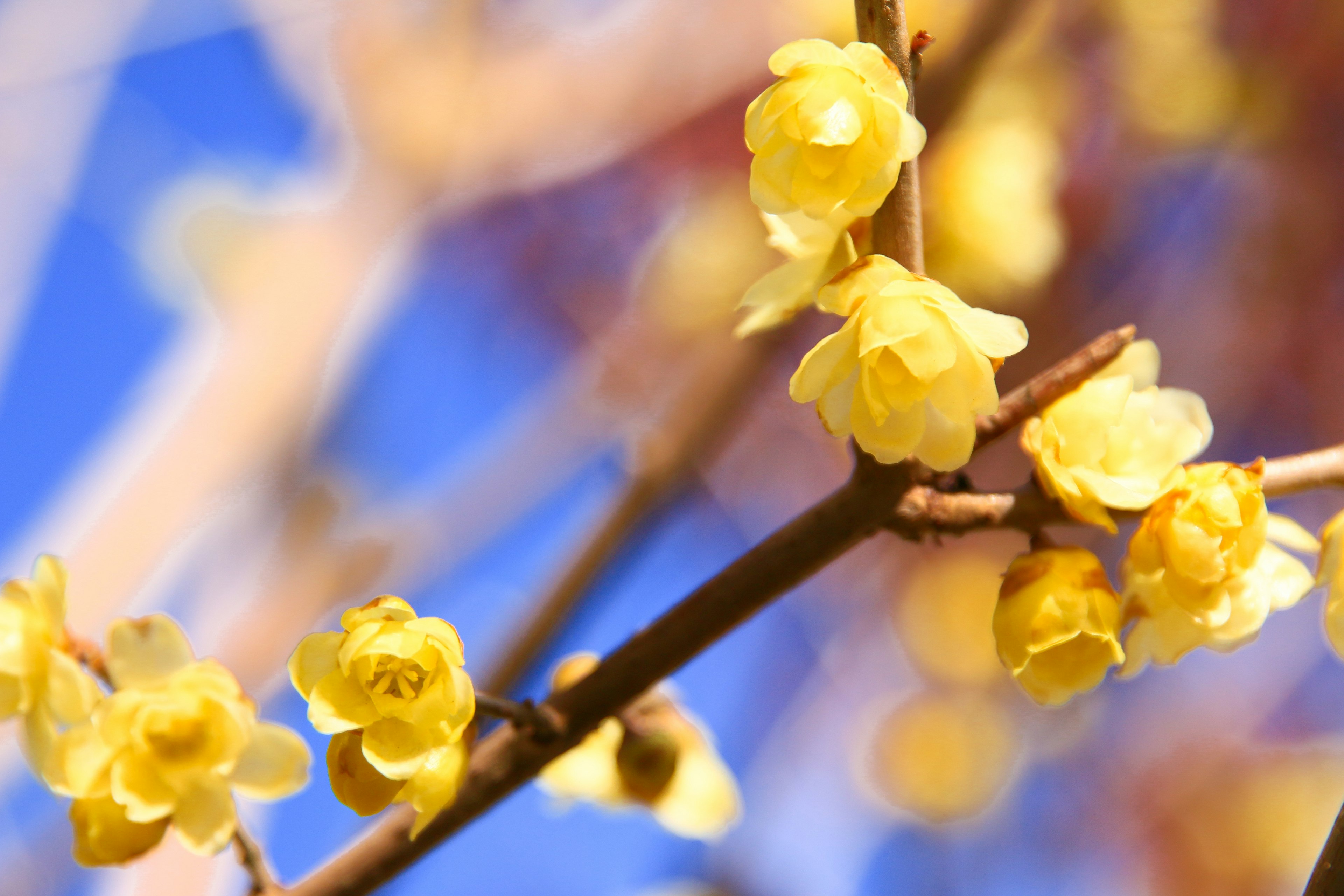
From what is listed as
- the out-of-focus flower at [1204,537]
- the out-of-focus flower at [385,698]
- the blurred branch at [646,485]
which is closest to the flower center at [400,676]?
the out-of-focus flower at [385,698]

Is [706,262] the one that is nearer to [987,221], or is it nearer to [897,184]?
[987,221]

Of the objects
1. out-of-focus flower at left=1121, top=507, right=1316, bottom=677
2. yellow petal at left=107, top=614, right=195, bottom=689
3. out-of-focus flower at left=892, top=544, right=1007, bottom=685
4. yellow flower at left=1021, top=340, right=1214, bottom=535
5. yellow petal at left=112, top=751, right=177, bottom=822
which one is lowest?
out-of-focus flower at left=892, top=544, right=1007, bottom=685

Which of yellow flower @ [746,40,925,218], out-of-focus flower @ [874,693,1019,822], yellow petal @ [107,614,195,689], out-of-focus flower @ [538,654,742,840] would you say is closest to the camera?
yellow flower @ [746,40,925,218]

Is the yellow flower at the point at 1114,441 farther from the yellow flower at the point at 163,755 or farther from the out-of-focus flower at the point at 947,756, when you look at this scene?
the out-of-focus flower at the point at 947,756

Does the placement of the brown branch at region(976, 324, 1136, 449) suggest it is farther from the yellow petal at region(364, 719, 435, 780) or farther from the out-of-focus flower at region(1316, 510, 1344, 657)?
the yellow petal at region(364, 719, 435, 780)

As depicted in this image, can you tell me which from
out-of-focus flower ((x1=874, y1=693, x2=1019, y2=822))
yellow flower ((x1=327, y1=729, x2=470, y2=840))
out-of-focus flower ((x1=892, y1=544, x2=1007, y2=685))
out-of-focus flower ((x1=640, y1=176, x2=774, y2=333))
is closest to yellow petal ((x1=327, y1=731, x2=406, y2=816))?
yellow flower ((x1=327, y1=729, x2=470, y2=840))

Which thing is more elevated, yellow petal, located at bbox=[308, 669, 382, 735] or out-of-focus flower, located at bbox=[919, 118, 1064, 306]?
yellow petal, located at bbox=[308, 669, 382, 735]

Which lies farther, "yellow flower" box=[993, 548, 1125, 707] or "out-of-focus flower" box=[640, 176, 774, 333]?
"out-of-focus flower" box=[640, 176, 774, 333]
